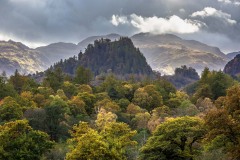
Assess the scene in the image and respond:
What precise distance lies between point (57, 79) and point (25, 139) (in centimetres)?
10313

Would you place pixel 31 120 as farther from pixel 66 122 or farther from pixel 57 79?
pixel 57 79

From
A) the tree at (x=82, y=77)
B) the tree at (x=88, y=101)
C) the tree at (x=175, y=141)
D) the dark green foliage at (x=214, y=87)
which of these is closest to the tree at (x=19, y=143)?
the tree at (x=175, y=141)

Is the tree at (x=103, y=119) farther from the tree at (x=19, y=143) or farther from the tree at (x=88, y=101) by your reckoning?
the tree at (x=19, y=143)

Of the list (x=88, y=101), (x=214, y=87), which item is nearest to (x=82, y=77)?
(x=88, y=101)

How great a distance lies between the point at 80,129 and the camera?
69188 mm

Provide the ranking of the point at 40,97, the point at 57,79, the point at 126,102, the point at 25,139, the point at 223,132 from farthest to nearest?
1. the point at 57,79
2. the point at 126,102
3. the point at 40,97
4. the point at 25,139
5. the point at 223,132

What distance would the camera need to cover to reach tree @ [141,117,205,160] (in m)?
60.8

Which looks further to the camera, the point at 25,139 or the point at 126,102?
the point at 126,102

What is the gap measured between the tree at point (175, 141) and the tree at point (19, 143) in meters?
17.3

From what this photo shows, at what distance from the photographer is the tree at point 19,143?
59781 millimetres

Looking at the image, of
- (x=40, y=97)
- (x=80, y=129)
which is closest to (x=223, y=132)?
(x=80, y=129)

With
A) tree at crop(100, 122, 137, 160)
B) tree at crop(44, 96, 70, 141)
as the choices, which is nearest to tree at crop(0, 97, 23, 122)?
tree at crop(44, 96, 70, 141)

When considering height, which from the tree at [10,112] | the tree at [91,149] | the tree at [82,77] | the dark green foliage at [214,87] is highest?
the tree at [82,77]

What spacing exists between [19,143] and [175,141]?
81.6ft
